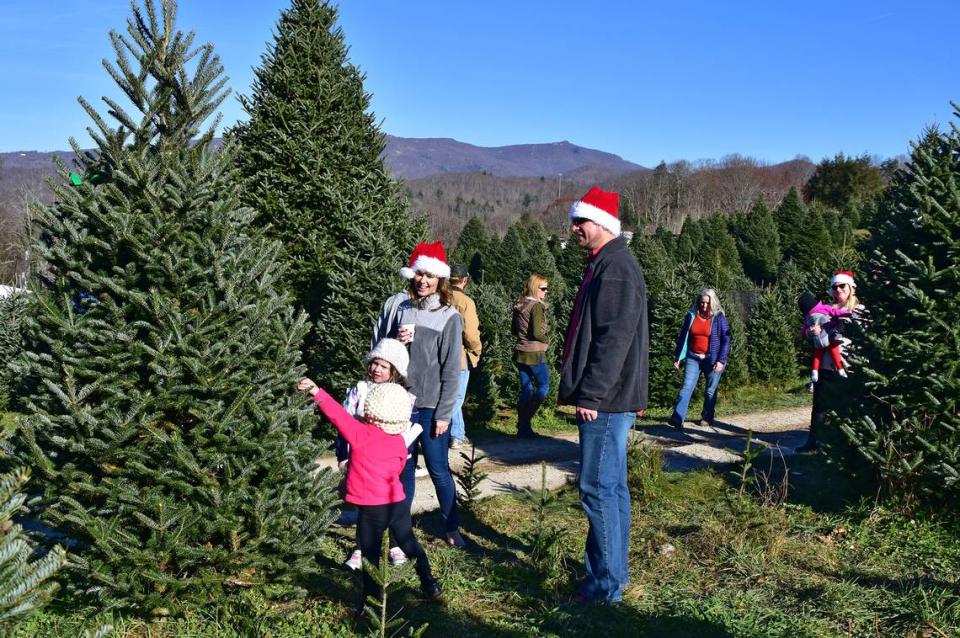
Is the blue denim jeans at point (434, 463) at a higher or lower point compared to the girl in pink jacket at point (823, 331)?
lower

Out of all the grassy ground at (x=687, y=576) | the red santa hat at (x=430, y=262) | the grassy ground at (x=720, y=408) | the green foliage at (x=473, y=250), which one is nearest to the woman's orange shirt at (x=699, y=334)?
the grassy ground at (x=720, y=408)

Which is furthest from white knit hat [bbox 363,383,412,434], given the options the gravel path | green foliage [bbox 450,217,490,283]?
green foliage [bbox 450,217,490,283]

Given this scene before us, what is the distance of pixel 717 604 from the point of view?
3.76m

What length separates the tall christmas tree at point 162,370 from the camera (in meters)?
3.23

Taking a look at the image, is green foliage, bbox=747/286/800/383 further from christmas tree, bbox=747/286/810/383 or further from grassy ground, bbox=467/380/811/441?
grassy ground, bbox=467/380/811/441

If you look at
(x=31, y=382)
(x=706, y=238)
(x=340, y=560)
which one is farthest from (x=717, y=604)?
(x=706, y=238)

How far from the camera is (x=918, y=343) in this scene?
471 centimetres

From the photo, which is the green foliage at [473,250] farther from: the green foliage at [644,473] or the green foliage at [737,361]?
the green foliage at [644,473]

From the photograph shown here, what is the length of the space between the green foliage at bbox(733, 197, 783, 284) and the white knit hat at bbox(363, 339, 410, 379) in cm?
2547

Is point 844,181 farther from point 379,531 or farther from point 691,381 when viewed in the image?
point 379,531

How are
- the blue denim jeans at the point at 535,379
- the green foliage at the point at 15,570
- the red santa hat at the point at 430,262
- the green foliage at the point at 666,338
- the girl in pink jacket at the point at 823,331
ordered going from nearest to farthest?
the green foliage at the point at 15,570, the red santa hat at the point at 430,262, the girl in pink jacket at the point at 823,331, the blue denim jeans at the point at 535,379, the green foliage at the point at 666,338

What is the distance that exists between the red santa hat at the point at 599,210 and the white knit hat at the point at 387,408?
4.08ft

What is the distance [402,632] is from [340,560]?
1.03m

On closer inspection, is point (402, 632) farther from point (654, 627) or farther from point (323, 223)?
point (323, 223)
